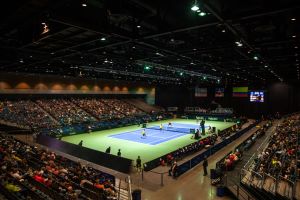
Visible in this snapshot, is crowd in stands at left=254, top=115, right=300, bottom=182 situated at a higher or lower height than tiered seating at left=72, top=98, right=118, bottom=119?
lower

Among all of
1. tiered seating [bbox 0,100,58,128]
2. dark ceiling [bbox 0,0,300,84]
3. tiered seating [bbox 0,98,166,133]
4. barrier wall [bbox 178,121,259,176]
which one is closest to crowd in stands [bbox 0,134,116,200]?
barrier wall [bbox 178,121,259,176]

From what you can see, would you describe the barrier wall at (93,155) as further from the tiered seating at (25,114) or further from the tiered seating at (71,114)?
the tiered seating at (25,114)

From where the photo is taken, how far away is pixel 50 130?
27656 mm

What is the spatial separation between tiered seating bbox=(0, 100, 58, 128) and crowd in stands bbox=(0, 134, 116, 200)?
47.4 ft

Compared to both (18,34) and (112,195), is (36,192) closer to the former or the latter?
(112,195)

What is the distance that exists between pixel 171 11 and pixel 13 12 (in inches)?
212

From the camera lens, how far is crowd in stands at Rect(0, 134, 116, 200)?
9.43 meters

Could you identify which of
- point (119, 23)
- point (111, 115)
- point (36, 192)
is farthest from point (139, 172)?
point (111, 115)

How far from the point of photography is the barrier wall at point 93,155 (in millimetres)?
16089

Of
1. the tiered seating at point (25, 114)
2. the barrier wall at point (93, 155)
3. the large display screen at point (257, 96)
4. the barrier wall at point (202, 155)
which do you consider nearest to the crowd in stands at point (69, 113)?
the tiered seating at point (25, 114)

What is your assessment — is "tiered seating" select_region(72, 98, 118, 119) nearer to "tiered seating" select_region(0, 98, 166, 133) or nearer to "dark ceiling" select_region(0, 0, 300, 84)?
"tiered seating" select_region(0, 98, 166, 133)

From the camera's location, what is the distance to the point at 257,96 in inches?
1859

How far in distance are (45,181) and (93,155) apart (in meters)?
7.07

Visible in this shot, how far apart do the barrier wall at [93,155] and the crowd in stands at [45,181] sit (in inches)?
78.1
